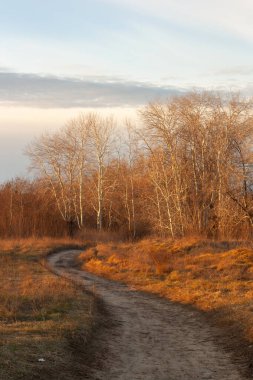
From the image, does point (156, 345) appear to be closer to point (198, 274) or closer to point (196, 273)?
point (198, 274)

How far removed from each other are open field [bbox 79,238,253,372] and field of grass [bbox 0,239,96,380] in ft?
10.3

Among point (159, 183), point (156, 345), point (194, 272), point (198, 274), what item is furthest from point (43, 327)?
point (159, 183)

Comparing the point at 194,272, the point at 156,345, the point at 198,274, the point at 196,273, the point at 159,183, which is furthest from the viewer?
the point at 159,183

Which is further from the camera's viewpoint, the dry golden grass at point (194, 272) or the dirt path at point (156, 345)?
the dry golden grass at point (194, 272)

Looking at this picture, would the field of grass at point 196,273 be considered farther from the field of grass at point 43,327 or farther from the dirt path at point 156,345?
the field of grass at point 43,327

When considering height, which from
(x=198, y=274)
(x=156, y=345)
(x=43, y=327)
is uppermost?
(x=43, y=327)

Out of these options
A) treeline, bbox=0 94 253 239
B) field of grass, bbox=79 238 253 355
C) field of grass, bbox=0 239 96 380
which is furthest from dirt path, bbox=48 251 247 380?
treeline, bbox=0 94 253 239

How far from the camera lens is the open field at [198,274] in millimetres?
12384

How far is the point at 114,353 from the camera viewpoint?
9695 millimetres

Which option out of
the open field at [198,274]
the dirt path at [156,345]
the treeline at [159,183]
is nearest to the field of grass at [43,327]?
the dirt path at [156,345]

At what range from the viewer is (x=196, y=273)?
65.3 ft

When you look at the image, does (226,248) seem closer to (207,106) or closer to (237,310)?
(237,310)

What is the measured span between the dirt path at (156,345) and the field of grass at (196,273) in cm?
65

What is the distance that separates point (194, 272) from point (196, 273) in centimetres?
15
